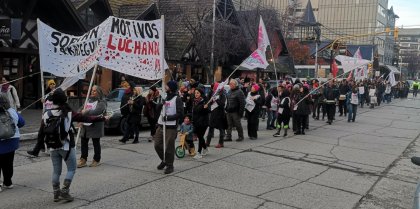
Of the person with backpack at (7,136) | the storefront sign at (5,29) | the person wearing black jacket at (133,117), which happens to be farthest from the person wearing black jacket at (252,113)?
the storefront sign at (5,29)

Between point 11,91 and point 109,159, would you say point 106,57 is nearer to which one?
point 109,159

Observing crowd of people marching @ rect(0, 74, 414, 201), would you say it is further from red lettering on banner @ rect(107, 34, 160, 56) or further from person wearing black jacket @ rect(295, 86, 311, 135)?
red lettering on banner @ rect(107, 34, 160, 56)

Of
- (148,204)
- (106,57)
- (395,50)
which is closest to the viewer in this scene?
(148,204)

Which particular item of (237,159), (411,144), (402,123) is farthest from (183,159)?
(402,123)

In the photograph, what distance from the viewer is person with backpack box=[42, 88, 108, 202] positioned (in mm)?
5711

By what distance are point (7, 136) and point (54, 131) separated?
3.46ft

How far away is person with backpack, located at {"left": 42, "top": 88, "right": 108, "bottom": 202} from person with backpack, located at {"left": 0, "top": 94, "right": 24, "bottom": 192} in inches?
31.4

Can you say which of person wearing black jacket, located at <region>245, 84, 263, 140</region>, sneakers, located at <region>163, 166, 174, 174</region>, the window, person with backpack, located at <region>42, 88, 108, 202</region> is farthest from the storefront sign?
the window

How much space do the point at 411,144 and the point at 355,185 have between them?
6.35 m

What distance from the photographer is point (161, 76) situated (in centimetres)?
839

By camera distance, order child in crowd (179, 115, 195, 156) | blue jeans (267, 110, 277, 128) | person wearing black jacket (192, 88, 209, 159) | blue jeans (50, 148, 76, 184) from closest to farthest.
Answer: blue jeans (50, 148, 76, 184) < child in crowd (179, 115, 195, 156) < person wearing black jacket (192, 88, 209, 159) < blue jeans (267, 110, 277, 128)

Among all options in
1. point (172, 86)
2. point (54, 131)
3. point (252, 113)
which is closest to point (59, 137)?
point (54, 131)

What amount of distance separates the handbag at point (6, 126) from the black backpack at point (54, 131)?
33.8 inches

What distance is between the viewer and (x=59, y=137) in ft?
18.8
